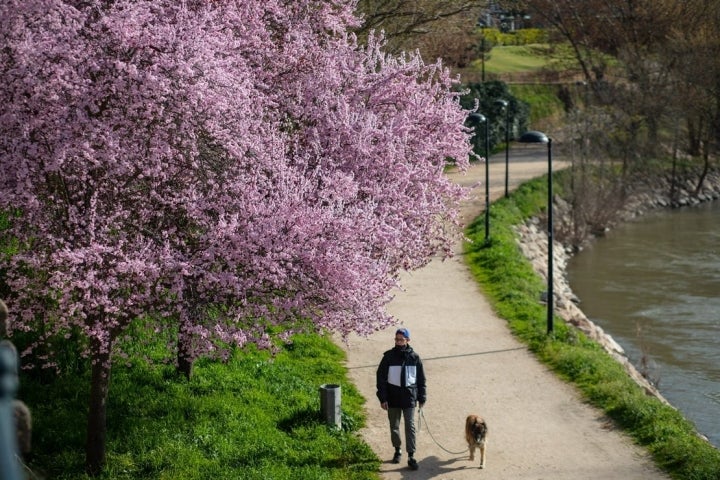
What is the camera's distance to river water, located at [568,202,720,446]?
76.0 feet

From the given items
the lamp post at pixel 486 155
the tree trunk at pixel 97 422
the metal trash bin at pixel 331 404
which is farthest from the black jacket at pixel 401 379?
the lamp post at pixel 486 155

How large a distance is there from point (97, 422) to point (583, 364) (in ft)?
30.5

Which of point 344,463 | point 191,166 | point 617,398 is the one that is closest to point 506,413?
point 617,398

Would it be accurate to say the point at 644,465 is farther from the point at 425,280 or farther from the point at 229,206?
the point at 425,280

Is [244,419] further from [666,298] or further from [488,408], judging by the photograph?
[666,298]

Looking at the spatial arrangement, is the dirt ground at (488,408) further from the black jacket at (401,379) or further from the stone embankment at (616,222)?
the stone embankment at (616,222)

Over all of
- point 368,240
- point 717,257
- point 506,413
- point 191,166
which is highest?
point 191,166

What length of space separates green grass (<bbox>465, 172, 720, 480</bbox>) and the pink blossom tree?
475 centimetres

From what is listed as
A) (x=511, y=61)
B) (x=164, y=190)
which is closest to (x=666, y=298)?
(x=164, y=190)

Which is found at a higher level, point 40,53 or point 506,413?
point 40,53

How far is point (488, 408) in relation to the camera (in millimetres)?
16859

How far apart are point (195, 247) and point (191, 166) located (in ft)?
3.24

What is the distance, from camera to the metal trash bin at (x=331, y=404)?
15.1 meters

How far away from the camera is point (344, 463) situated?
46.3 ft
